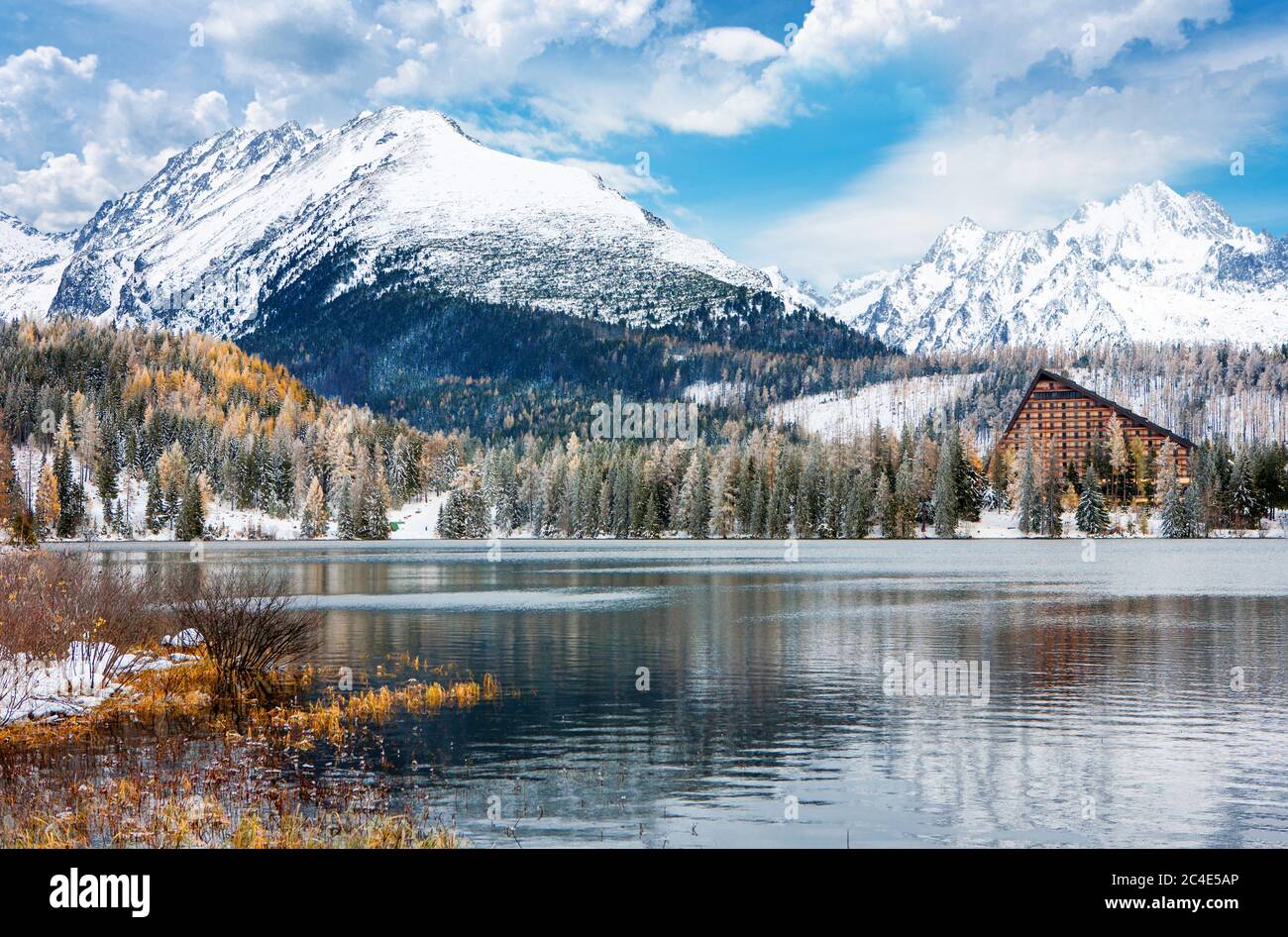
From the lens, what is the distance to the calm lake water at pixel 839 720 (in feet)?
78.5

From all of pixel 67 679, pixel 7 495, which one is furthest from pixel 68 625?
pixel 7 495

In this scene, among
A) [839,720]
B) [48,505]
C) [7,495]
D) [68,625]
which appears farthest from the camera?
[48,505]

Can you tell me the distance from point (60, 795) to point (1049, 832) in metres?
20.1

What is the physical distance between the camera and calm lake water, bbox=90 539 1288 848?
78.5 ft

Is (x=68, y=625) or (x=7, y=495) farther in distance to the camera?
(x=7, y=495)

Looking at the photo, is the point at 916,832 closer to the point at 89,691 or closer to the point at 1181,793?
the point at 1181,793

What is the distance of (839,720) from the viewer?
35.2 metres

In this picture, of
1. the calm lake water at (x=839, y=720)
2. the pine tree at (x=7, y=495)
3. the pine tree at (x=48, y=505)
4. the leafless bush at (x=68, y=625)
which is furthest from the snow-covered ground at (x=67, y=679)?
the pine tree at (x=48, y=505)

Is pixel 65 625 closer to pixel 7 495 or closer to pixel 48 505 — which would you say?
pixel 7 495

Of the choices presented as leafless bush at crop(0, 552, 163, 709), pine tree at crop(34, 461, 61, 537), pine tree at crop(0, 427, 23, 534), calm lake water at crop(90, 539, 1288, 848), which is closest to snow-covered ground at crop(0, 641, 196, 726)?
leafless bush at crop(0, 552, 163, 709)

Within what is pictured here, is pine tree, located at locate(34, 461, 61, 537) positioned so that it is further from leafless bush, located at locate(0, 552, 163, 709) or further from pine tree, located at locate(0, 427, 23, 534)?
leafless bush, located at locate(0, 552, 163, 709)

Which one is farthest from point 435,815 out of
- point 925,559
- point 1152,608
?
point 925,559

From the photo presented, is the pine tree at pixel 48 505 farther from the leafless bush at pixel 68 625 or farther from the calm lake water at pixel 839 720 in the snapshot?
the leafless bush at pixel 68 625
